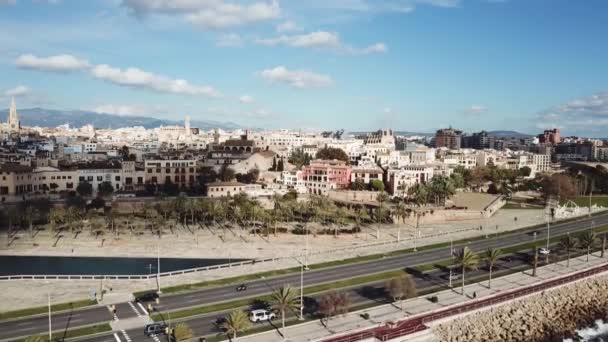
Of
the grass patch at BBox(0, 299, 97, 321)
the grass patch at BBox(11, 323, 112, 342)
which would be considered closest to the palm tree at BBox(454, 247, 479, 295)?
the grass patch at BBox(11, 323, 112, 342)

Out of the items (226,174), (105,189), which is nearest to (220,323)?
(105,189)

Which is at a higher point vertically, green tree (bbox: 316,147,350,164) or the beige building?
green tree (bbox: 316,147,350,164)

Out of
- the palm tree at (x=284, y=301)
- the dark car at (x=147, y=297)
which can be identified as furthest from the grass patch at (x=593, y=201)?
the dark car at (x=147, y=297)

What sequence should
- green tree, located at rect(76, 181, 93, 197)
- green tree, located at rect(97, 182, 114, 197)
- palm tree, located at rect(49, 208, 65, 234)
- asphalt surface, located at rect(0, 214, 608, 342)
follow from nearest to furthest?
asphalt surface, located at rect(0, 214, 608, 342)
palm tree, located at rect(49, 208, 65, 234)
green tree, located at rect(97, 182, 114, 197)
green tree, located at rect(76, 181, 93, 197)

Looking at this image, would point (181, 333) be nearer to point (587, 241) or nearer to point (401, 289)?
point (401, 289)

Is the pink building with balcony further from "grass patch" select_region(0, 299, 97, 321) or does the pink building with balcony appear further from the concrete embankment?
"grass patch" select_region(0, 299, 97, 321)

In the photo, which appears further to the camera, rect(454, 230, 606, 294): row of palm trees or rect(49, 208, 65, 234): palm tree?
rect(49, 208, 65, 234): palm tree

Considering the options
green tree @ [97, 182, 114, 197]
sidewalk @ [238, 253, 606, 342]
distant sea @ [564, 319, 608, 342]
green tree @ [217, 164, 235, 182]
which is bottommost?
distant sea @ [564, 319, 608, 342]
